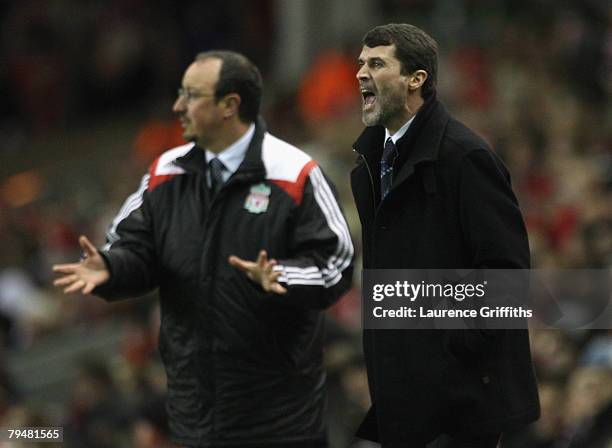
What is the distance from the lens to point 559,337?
26.4 feet

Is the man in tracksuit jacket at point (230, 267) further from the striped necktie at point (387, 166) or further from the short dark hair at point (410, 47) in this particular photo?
the short dark hair at point (410, 47)

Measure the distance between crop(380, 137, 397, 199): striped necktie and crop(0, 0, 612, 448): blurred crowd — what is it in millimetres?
1952

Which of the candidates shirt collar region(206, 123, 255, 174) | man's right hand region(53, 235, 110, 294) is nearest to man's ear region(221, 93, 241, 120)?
shirt collar region(206, 123, 255, 174)

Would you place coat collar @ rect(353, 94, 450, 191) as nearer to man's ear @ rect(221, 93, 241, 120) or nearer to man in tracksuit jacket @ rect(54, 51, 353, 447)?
man in tracksuit jacket @ rect(54, 51, 353, 447)

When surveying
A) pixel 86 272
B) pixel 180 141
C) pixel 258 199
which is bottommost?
pixel 180 141

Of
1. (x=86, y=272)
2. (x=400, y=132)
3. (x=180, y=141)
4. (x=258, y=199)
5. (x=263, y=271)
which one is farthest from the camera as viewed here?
(x=180, y=141)

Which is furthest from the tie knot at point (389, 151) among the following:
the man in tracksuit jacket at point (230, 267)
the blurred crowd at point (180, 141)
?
the blurred crowd at point (180, 141)

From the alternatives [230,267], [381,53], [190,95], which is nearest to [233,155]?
[190,95]

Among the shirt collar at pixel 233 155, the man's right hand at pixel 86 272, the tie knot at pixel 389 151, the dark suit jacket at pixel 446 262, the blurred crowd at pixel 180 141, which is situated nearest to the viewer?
the dark suit jacket at pixel 446 262

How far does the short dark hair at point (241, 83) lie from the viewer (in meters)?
5.87

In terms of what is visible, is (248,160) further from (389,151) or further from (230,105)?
(389,151)

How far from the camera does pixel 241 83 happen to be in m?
5.90

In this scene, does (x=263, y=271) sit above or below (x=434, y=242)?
below

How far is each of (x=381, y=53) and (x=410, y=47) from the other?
103mm
